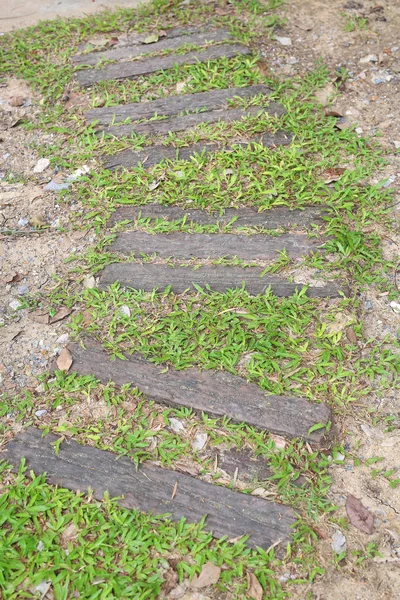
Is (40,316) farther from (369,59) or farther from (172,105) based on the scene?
(369,59)

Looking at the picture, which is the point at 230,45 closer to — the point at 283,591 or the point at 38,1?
the point at 38,1

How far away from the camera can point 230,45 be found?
14.8ft

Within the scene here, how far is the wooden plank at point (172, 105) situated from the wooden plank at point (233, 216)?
857 mm

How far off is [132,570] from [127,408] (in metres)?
0.72

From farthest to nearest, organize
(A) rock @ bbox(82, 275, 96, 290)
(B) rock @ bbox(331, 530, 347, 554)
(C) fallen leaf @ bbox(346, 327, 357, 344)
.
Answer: (A) rock @ bbox(82, 275, 96, 290) < (C) fallen leaf @ bbox(346, 327, 357, 344) < (B) rock @ bbox(331, 530, 347, 554)

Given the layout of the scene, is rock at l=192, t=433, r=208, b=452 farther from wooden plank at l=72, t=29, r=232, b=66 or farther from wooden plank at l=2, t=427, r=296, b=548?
wooden plank at l=72, t=29, r=232, b=66

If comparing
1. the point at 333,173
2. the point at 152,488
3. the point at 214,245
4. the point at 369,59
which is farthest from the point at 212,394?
the point at 369,59

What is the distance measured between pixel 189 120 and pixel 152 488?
97.5 inches

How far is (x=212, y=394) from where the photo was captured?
2.78 m

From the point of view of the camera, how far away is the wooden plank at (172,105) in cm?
413

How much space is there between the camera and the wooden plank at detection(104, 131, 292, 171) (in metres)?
3.86

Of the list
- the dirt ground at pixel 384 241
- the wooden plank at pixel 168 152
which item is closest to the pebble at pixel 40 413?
the dirt ground at pixel 384 241

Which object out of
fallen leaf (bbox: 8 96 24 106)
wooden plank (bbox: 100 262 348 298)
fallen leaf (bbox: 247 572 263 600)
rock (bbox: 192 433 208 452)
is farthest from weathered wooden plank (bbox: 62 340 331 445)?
fallen leaf (bbox: 8 96 24 106)

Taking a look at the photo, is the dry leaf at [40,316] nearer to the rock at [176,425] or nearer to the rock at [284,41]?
the rock at [176,425]
